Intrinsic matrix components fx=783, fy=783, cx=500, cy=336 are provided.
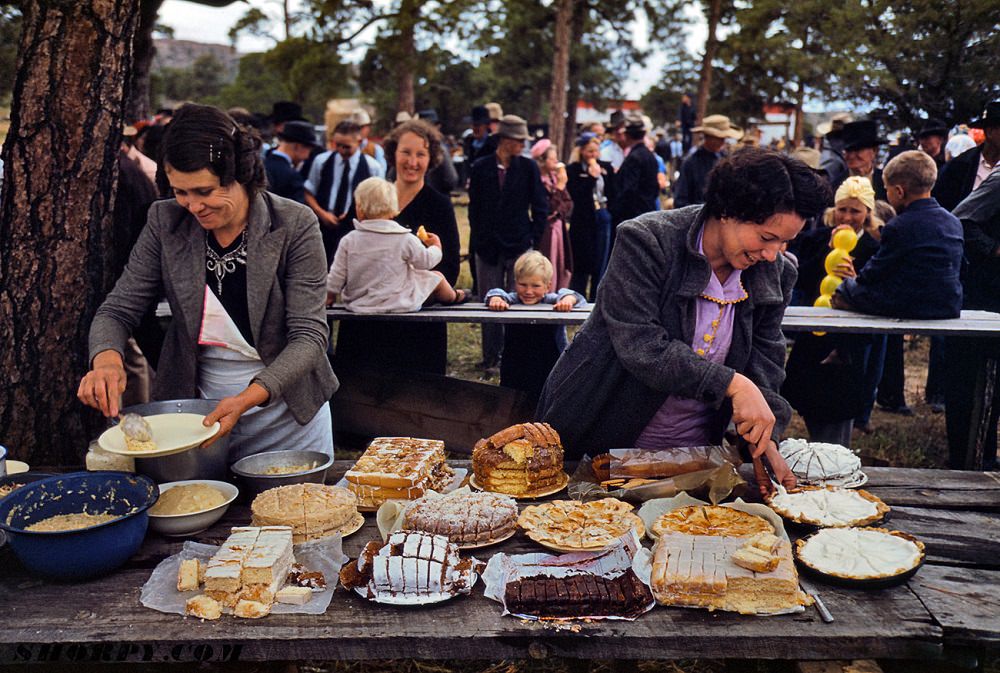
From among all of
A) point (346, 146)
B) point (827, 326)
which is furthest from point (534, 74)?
point (827, 326)

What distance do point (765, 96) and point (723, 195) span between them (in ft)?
112

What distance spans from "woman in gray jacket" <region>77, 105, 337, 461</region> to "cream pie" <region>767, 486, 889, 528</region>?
1612 mm

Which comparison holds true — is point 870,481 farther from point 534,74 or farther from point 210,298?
point 534,74

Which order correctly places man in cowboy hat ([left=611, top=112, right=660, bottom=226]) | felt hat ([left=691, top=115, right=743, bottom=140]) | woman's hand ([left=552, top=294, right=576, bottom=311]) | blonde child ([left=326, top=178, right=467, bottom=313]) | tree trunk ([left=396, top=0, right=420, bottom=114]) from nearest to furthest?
blonde child ([left=326, top=178, right=467, bottom=313]) → woman's hand ([left=552, top=294, right=576, bottom=311]) → felt hat ([left=691, top=115, right=743, bottom=140]) → man in cowboy hat ([left=611, top=112, right=660, bottom=226]) → tree trunk ([left=396, top=0, right=420, bottom=114])

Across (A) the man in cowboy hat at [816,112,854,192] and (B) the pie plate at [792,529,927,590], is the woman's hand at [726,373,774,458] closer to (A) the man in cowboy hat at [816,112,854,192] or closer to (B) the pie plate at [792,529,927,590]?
(B) the pie plate at [792,529,927,590]

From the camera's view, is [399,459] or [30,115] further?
[30,115]

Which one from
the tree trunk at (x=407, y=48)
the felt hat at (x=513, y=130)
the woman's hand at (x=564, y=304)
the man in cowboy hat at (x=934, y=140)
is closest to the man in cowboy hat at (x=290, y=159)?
the felt hat at (x=513, y=130)

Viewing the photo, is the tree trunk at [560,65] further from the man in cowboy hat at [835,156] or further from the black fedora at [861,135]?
the black fedora at [861,135]

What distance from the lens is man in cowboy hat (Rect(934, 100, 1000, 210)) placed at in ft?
18.4

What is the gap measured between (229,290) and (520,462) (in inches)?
46.8

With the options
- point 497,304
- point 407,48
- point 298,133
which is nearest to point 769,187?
point 497,304

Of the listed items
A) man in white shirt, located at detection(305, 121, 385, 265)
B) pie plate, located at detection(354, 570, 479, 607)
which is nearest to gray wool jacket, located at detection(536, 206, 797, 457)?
pie plate, located at detection(354, 570, 479, 607)

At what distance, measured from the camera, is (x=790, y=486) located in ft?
8.54

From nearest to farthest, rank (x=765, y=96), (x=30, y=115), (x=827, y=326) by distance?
1. (x=30, y=115)
2. (x=827, y=326)
3. (x=765, y=96)
